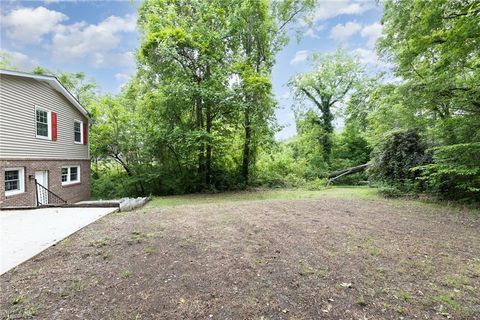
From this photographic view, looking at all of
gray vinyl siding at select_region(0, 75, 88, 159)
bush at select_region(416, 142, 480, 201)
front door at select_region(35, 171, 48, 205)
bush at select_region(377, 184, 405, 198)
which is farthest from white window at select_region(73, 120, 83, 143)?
bush at select_region(416, 142, 480, 201)

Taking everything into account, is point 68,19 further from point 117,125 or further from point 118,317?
point 118,317

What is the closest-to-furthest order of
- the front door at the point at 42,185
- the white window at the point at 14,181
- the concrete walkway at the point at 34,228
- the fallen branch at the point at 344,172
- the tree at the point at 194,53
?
1. the concrete walkway at the point at 34,228
2. the white window at the point at 14,181
3. the front door at the point at 42,185
4. the tree at the point at 194,53
5. the fallen branch at the point at 344,172

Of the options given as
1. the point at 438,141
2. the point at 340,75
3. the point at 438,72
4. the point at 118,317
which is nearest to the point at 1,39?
the point at 118,317

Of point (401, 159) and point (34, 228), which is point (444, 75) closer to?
point (401, 159)

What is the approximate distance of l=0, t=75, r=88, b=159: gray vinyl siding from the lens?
830 centimetres

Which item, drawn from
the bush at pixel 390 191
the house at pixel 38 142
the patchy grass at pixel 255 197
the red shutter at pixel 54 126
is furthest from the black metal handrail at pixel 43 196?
the bush at pixel 390 191

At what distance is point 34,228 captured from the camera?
5.23m

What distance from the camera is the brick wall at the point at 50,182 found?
812cm

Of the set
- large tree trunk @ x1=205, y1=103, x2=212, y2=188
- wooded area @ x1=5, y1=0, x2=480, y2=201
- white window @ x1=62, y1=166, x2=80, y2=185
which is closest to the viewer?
wooded area @ x1=5, y1=0, x2=480, y2=201

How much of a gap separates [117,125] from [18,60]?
11718 millimetres

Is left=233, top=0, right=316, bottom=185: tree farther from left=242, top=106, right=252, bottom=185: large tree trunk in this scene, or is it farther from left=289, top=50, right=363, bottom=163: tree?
left=289, top=50, right=363, bottom=163: tree

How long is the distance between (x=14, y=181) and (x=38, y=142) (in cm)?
181

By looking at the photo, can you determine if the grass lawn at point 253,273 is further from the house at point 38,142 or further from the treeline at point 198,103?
the treeline at point 198,103

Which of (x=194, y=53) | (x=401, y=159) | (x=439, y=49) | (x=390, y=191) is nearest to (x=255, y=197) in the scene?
(x=390, y=191)
